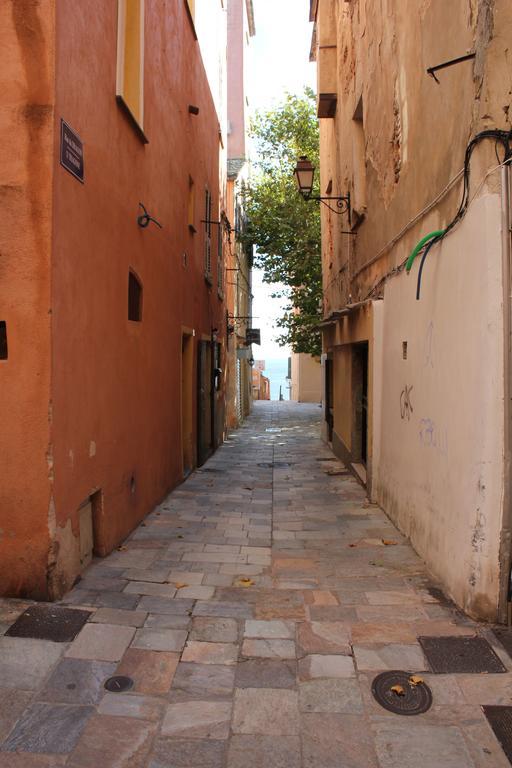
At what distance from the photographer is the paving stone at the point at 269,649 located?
3.82 m

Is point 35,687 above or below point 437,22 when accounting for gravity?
below

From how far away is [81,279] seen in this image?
494cm

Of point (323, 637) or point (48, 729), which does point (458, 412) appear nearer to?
point (323, 637)

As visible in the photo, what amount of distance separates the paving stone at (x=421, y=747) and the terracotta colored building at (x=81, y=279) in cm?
253

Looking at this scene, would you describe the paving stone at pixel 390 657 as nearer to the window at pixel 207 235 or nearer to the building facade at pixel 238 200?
the window at pixel 207 235

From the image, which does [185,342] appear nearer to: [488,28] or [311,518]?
[311,518]

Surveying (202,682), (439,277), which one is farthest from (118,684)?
(439,277)

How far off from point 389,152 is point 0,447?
572 cm

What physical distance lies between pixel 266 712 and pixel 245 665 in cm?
51

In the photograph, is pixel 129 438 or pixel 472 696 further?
pixel 129 438

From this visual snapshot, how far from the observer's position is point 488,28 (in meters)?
4.14

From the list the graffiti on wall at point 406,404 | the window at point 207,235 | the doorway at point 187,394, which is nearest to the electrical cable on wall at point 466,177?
the graffiti on wall at point 406,404

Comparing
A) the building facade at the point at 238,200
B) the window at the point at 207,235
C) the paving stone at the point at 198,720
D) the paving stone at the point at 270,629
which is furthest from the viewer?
the building facade at the point at 238,200

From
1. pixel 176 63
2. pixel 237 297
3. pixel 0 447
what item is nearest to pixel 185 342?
pixel 176 63
